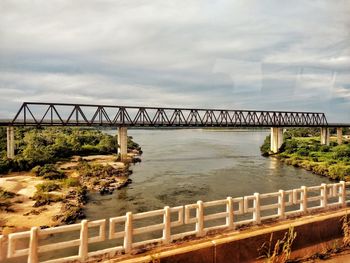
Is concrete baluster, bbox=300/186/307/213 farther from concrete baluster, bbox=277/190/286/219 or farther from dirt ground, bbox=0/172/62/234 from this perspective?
dirt ground, bbox=0/172/62/234

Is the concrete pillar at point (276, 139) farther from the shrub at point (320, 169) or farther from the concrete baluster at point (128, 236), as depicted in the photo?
the concrete baluster at point (128, 236)

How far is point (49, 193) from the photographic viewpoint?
27.0 metres

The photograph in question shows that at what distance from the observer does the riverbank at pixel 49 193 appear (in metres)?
20.8

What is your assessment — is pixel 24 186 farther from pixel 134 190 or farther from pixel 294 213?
pixel 294 213

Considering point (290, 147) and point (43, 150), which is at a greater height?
point (43, 150)

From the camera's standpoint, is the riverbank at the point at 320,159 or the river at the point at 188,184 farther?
the riverbank at the point at 320,159

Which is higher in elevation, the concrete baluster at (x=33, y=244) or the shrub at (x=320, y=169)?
the concrete baluster at (x=33, y=244)

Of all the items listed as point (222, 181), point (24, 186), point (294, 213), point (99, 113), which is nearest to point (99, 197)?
point (24, 186)

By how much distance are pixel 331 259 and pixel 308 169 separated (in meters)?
43.1

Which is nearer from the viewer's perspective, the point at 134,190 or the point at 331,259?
the point at 331,259

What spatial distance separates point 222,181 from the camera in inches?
1495

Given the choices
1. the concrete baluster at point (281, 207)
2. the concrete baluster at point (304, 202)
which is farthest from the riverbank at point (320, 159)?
the concrete baluster at point (281, 207)

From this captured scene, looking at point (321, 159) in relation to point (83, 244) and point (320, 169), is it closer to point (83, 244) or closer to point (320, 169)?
point (320, 169)

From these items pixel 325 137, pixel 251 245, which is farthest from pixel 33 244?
pixel 325 137
